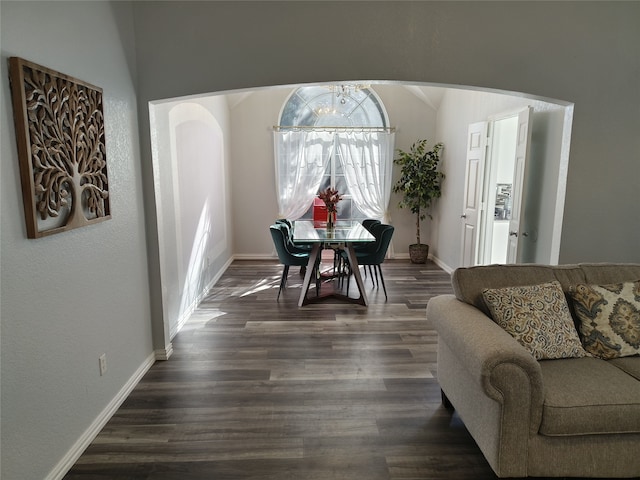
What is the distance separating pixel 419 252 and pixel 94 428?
5284 mm

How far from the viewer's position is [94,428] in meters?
2.38

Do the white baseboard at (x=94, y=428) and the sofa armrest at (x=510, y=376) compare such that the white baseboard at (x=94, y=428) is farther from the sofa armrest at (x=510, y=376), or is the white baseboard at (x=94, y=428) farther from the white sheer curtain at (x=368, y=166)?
the white sheer curtain at (x=368, y=166)

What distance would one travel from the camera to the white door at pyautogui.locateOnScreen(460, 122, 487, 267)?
16.8ft

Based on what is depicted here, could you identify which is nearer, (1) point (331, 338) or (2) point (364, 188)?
(1) point (331, 338)

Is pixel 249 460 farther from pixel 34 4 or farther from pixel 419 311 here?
pixel 419 311

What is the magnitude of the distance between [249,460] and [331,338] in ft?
5.49

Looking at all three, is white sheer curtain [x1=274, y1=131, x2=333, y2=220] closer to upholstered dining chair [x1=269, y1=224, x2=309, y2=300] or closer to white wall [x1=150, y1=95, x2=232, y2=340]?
white wall [x1=150, y1=95, x2=232, y2=340]

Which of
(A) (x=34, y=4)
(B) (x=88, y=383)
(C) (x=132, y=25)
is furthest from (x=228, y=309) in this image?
(A) (x=34, y=4)

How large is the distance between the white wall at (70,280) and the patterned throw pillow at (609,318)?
9.09 feet

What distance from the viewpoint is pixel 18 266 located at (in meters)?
1.75

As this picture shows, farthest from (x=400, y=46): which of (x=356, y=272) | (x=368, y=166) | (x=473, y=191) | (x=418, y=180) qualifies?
(x=368, y=166)

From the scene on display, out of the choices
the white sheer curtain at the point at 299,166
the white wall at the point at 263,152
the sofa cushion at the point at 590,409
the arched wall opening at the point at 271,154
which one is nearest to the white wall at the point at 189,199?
the arched wall opening at the point at 271,154

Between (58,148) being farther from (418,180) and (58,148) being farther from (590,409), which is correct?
(418,180)

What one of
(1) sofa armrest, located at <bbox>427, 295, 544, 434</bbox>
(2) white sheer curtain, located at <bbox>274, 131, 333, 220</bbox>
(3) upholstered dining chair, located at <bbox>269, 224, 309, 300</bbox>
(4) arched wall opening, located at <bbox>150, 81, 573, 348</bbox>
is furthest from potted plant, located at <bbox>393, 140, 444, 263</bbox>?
(1) sofa armrest, located at <bbox>427, 295, 544, 434</bbox>
